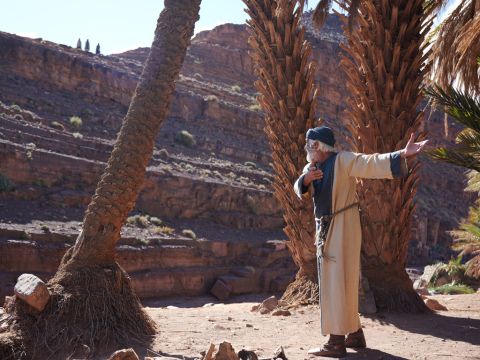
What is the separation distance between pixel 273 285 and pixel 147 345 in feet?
77.4

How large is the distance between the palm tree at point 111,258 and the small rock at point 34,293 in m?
0.10

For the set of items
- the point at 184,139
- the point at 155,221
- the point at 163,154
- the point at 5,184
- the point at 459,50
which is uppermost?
the point at 459,50

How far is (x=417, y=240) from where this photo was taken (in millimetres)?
46000

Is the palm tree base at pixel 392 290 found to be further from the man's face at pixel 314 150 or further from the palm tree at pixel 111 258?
the palm tree at pixel 111 258

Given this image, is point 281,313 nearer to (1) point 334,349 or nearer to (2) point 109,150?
(1) point 334,349

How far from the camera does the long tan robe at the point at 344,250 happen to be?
445 centimetres

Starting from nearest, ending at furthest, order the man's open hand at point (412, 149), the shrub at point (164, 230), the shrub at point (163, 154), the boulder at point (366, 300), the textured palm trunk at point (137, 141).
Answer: the man's open hand at point (412, 149) → the textured palm trunk at point (137, 141) → the boulder at point (366, 300) → the shrub at point (164, 230) → the shrub at point (163, 154)

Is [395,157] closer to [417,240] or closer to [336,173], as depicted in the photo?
[336,173]

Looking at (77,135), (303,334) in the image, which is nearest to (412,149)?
(303,334)

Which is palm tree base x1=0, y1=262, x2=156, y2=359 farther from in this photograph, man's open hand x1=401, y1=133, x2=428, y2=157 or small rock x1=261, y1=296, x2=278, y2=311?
man's open hand x1=401, y1=133, x2=428, y2=157

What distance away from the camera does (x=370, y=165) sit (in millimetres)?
4477

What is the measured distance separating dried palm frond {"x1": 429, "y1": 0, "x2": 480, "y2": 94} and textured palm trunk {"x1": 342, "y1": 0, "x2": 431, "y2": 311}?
0.63 meters

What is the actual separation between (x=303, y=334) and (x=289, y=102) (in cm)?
345

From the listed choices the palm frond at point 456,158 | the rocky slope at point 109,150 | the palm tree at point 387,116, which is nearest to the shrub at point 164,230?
the rocky slope at point 109,150
